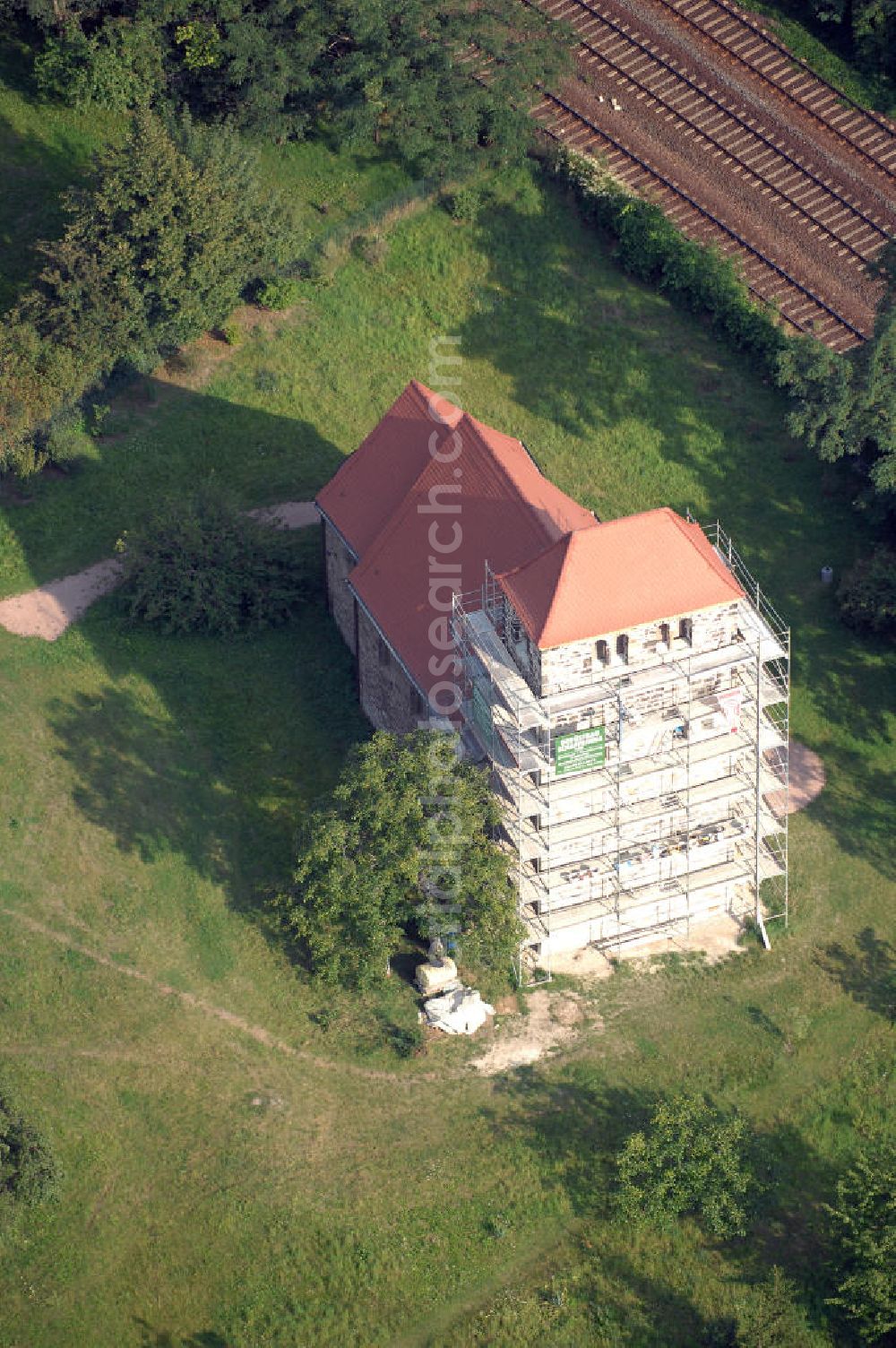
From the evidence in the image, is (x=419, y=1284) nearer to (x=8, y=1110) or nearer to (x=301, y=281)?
(x=8, y=1110)

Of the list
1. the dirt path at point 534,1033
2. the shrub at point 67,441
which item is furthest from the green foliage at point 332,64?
the dirt path at point 534,1033

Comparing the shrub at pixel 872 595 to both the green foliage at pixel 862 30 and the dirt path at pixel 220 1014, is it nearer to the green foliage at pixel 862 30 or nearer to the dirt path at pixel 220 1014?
the green foliage at pixel 862 30

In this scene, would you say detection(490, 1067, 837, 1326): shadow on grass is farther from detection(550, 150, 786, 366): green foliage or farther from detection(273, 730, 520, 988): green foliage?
detection(550, 150, 786, 366): green foliage

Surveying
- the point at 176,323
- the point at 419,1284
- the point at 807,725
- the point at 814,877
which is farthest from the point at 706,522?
the point at 419,1284

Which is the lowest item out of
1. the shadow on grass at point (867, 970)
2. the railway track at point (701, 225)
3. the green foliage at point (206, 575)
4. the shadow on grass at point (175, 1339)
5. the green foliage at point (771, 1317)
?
the shadow on grass at point (175, 1339)

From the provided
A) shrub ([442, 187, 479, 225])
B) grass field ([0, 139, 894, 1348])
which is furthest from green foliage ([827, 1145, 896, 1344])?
shrub ([442, 187, 479, 225])

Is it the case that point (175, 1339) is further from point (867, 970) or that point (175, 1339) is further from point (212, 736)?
point (867, 970)
